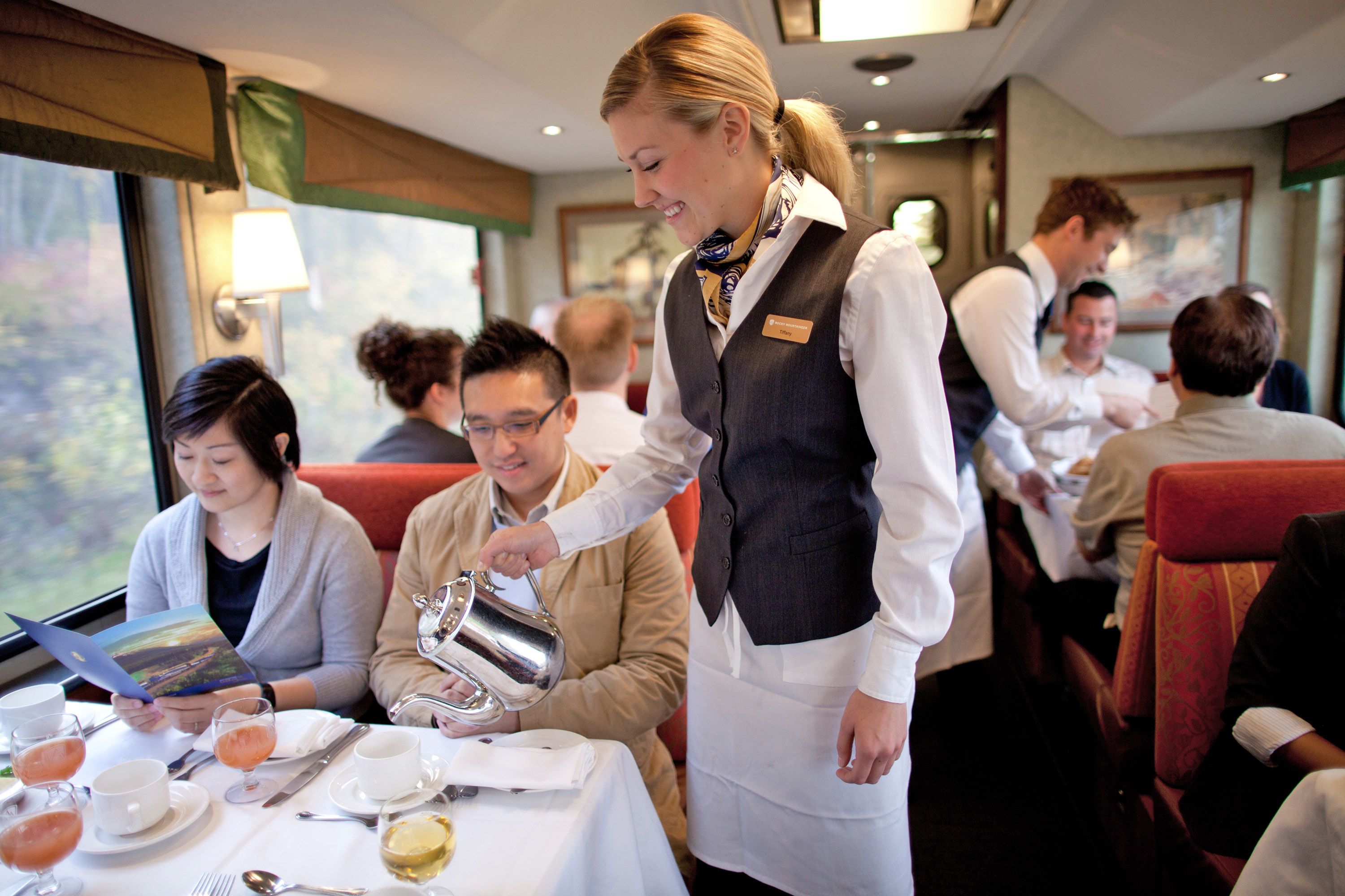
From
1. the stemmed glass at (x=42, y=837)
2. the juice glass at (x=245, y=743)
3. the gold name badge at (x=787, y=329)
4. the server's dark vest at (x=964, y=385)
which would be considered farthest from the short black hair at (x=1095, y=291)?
the stemmed glass at (x=42, y=837)

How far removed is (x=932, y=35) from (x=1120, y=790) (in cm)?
299

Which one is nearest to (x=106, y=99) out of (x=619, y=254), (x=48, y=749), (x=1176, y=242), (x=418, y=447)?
(x=418, y=447)

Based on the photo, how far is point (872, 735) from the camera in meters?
1.05

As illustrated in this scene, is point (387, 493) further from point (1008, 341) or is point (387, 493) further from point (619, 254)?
point (619, 254)

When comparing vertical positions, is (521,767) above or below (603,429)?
below

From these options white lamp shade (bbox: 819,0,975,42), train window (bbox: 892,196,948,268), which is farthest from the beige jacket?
train window (bbox: 892,196,948,268)

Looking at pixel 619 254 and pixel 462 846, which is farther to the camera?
pixel 619 254

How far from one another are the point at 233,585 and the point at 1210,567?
81.8 inches

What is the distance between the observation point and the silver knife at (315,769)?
1175 millimetres

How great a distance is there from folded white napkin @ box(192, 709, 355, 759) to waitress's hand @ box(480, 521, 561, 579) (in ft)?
1.21

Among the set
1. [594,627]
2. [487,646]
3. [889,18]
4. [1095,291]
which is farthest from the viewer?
[1095,291]

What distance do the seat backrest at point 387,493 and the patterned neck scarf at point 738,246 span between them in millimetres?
1143

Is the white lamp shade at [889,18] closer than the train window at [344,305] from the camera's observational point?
Yes

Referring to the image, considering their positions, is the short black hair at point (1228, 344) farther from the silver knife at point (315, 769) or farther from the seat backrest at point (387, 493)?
the silver knife at point (315, 769)
